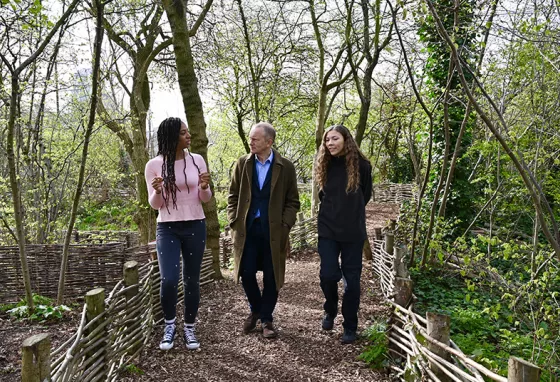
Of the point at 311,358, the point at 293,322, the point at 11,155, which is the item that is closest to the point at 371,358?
the point at 311,358

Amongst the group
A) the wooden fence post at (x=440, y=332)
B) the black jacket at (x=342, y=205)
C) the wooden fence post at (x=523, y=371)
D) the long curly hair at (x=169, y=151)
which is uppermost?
the long curly hair at (x=169, y=151)

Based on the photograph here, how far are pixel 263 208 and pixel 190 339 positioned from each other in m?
1.10

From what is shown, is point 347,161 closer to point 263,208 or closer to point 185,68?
point 263,208

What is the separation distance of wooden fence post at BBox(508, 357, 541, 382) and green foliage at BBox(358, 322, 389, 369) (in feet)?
4.62

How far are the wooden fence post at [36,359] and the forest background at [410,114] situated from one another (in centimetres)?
230

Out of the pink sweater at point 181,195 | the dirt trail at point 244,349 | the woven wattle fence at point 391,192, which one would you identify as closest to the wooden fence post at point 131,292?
the dirt trail at point 244,349

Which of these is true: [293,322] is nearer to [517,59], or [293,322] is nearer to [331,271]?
[331,271]

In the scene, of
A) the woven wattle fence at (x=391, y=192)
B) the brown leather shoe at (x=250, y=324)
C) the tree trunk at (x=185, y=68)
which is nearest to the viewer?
the brown leather shoe at (x=250, y=324)

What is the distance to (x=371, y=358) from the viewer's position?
298cm

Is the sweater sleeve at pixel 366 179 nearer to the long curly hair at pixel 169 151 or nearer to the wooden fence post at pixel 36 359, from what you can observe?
the long curly hair at pixel 169 151

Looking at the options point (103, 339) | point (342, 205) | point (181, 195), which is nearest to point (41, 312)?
point (103, 339)

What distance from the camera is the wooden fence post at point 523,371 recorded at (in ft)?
5.25

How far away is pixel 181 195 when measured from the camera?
3.03 metres

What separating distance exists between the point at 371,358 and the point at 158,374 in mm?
1426
